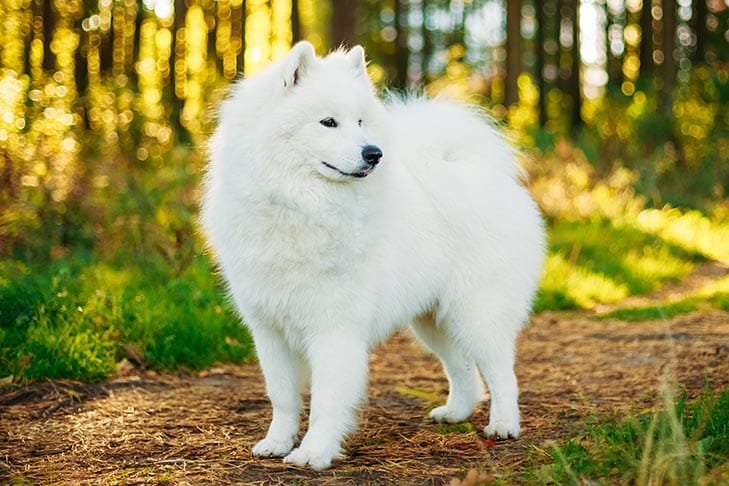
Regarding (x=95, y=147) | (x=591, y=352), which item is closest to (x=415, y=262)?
(x=591, y=352)

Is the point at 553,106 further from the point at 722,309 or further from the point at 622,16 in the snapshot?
the point at 722,309

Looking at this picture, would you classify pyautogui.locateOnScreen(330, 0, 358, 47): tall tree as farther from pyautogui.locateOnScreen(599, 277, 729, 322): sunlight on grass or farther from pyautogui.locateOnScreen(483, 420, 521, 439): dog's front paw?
pyautogui.locateOnScreen(483, 420, 521, 439): dog's front paw

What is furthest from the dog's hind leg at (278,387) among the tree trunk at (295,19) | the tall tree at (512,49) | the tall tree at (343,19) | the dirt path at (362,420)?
the tall tree at (512,49)

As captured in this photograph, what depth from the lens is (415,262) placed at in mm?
3578

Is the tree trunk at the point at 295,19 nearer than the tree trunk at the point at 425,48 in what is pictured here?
Yes

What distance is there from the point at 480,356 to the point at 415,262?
1.84ft

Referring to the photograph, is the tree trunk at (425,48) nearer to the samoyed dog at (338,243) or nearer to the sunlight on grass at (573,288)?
the sunlight on grass at (573,288)

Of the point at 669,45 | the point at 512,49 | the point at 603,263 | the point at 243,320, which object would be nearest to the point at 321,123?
the point at 243,320

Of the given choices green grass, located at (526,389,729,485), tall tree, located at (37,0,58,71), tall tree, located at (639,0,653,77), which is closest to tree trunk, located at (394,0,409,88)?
tall tree, located at (639,0,653,77)

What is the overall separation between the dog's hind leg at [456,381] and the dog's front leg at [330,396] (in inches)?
33.1

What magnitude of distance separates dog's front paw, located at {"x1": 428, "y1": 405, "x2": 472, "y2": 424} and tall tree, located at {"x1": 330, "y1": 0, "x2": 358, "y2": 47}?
787 centimetres

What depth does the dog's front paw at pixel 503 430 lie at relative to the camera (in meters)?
3.59

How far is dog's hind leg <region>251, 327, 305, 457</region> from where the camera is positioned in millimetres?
3406

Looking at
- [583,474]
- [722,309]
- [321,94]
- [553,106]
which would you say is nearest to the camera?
[583,474]
